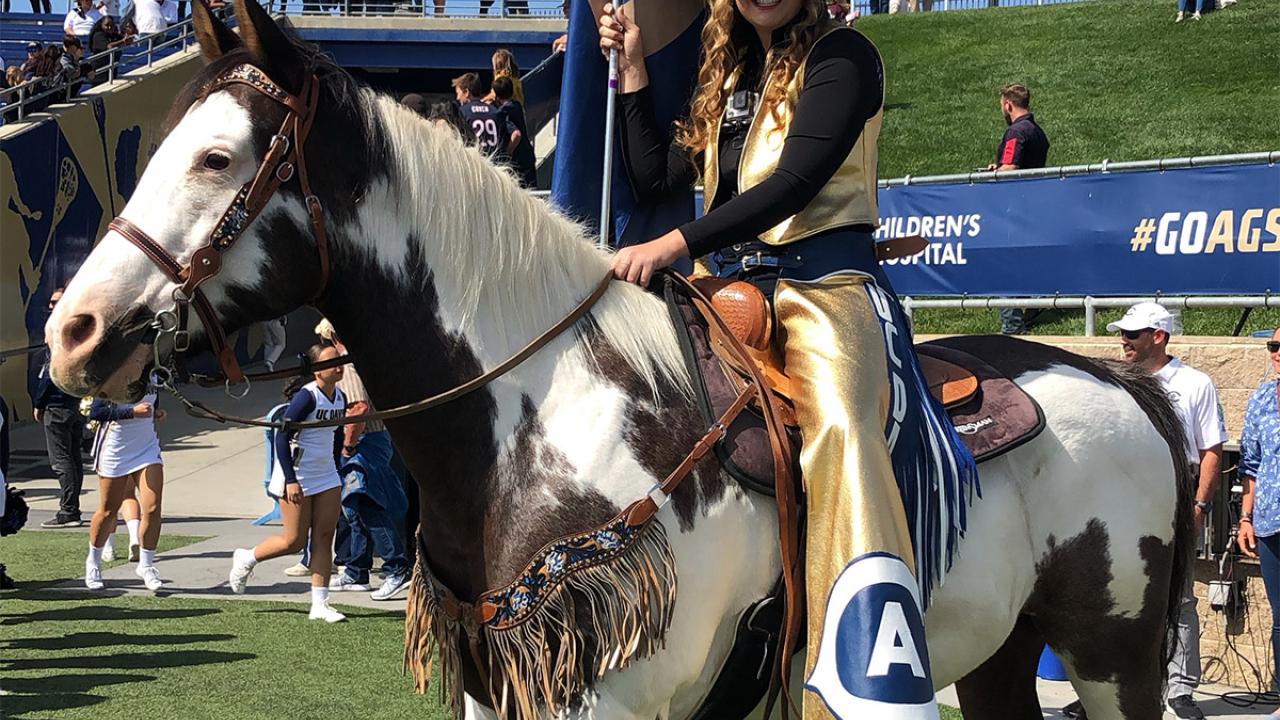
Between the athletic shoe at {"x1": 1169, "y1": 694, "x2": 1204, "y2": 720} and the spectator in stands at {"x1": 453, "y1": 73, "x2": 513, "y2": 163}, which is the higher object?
the spectator in stands at {"x1": 453, "y1": 73, "x2": 513, "y2": 163}

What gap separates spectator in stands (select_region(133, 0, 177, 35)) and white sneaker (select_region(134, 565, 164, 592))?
1682cm

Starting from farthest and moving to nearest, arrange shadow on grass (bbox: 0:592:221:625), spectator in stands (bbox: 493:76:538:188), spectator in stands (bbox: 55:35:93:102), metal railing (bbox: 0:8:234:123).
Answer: spectator in stands (bbox: 55:35:93:102) → metal railing (bbox: 0:8:234:123) → spectator in stands (bbox: 493:76:538:188) → shadow on grass (bbox: 0:592:221:625)

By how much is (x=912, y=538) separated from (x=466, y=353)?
3.91 ft

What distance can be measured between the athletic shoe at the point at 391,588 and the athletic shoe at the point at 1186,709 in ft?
18.4

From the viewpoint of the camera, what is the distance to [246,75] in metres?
2.83

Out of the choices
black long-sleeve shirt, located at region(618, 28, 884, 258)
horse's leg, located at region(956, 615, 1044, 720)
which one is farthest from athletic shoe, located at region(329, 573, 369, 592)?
black long-sleeve shirt, located at region(618, 28, 884, 258)

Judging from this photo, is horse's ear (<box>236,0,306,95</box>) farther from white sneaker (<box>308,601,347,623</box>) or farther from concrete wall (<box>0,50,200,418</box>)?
concrete wall (<box>0,50,200,418</box>)

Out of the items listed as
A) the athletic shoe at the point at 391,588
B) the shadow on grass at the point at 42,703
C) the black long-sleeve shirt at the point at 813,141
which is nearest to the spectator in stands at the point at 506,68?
the athletic shoe at the point at 391,588

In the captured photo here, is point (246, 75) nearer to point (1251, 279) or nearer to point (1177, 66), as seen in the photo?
point (1251, 279)

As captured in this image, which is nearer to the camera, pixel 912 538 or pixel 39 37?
pixel 912 538

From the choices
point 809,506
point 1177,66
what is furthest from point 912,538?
point 1177,66

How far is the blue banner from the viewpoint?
819 centimetres

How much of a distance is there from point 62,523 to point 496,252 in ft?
40.4

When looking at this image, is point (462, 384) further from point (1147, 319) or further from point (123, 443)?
point (123, 443)
